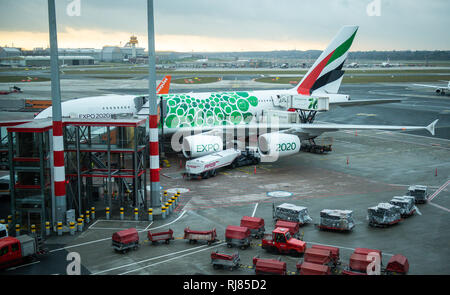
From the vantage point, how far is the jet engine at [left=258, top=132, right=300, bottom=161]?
136ft

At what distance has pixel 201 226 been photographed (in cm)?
2719

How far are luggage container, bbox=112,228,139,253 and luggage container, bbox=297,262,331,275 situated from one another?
8.64 meters

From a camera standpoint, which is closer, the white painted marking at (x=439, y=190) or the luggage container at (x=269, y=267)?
the luggage container at (x=269, y=267)

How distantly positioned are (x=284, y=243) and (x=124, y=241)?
796 cm

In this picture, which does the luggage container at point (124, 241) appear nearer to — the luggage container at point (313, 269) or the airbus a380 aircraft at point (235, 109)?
the luggage container at point (313, 269)

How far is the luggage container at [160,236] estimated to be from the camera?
79.9 feet

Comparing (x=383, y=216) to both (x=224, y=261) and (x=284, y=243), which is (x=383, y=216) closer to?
(x=284, y=243)

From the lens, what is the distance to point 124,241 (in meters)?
23.0

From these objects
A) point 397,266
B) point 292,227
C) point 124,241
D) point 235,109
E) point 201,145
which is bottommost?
point 397,266

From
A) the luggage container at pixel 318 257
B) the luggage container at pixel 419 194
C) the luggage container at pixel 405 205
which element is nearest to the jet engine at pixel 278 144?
the luggage container at pixel 419 194

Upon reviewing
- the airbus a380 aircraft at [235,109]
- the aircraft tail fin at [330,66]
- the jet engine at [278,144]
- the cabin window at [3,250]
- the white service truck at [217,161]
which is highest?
the aircraft tail fin at [330,66]

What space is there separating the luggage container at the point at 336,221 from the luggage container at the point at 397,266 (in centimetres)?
557

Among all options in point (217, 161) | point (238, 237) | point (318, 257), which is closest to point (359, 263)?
point (318, 257)

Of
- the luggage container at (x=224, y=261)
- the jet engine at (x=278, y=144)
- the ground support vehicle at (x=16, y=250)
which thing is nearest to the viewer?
the luggage container at (x=224, y=261)
